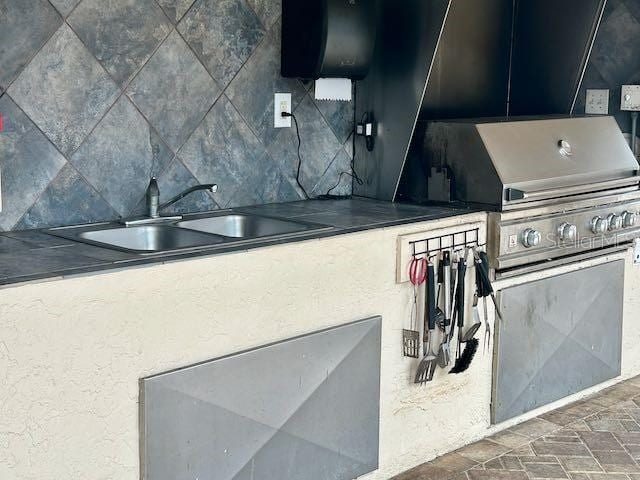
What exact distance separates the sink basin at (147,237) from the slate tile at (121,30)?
19.9 inches

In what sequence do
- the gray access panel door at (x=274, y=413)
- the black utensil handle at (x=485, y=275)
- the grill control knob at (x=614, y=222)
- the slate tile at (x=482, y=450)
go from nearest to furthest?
1. the gray access panel door at (x=274, y=413)
2. the black utensil handle at (x=485, y=275)
3. the slate tile at (x=482, y=450)
4. the grill control knob at (x=614, y=222)

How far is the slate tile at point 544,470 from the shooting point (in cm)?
344

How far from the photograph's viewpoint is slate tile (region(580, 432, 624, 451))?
372cm

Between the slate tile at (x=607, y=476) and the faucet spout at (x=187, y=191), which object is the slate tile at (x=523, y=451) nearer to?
the slate tile at (x=607, y=476)

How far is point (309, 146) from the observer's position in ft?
12.7

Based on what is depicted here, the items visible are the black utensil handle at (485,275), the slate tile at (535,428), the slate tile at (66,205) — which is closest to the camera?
the slate tile at (66,205)

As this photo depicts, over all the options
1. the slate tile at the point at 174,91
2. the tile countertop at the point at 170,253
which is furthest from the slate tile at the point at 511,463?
the slate tile at the point at 174,91

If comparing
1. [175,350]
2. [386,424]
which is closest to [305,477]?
[386,424]

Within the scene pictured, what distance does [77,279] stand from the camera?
90.9 inches

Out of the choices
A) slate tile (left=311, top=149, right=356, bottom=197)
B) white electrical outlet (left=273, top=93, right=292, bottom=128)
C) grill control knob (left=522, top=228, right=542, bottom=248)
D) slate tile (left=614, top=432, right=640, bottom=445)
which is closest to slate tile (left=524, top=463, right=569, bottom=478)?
slate tile (left=614, top=432, right=640, bottom=445)

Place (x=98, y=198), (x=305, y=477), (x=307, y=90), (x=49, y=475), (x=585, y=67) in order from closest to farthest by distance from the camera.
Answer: (x=49, y=475) → (x=305, y=477) → (x=98, y=198) → (x=307, y=90) → (x=585, y=67)

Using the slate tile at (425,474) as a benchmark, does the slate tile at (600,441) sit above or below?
above

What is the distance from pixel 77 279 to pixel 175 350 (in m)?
0.38

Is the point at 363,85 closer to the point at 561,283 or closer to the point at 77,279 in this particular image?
the point at 561,283
